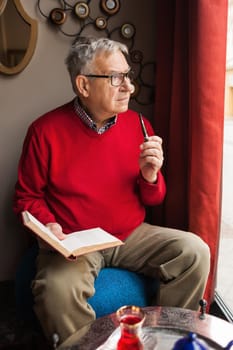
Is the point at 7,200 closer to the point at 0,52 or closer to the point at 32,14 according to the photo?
the point at 0,52

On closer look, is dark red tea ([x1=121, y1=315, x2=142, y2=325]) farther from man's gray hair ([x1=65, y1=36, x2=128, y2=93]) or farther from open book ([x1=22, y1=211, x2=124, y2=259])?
man's gray hair ([x1=65, y1=36, x2=128, y2=93])

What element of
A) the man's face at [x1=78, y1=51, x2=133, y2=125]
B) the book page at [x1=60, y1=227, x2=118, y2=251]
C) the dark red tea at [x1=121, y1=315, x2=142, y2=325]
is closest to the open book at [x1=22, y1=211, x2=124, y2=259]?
the book page at [x1=60, y1=227, x2=118, y2=251]

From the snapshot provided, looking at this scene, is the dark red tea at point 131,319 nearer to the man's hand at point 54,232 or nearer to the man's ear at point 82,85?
the man's hand at point 54,232

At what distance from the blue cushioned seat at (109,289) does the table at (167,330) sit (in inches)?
10.1

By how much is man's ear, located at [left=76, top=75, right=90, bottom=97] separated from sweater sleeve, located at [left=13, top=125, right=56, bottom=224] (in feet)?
0.82

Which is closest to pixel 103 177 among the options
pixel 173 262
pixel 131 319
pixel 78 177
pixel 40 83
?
pixel 78 177

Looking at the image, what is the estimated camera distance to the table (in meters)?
1.02

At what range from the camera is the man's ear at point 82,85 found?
5.21 feet

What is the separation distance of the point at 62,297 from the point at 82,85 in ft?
2.68

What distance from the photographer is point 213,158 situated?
1493 mm

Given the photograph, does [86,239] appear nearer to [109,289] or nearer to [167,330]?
[109,289]

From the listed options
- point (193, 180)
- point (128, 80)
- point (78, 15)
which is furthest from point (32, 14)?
point (193, 180)

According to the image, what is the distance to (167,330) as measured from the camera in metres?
1.07

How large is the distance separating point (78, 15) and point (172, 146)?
756 mm
